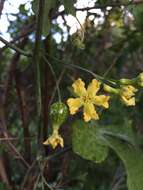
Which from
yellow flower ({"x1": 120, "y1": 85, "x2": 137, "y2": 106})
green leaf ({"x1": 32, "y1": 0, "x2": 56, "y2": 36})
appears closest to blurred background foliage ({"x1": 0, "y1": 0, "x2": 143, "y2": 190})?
green leaf ({"x1": 32, "y1": 0, "x2": 56, "y2": 36})

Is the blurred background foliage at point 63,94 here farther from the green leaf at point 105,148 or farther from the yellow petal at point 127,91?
the yellow petal at point 127,91

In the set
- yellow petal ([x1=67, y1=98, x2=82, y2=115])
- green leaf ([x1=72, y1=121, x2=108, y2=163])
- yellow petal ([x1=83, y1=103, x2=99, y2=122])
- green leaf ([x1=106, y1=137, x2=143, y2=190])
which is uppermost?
yellow petal ([x1=67, y1=98, x2=82, y2=115])

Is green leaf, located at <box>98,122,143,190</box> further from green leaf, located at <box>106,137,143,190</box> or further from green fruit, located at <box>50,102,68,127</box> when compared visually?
green fruit, located at <box>50,102,68,127</box>

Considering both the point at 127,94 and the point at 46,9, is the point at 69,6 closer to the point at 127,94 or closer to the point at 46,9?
the point at 46,9

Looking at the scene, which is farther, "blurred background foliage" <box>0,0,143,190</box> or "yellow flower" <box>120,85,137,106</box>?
"blurred background foliage" <box>0,0,143,190</box>

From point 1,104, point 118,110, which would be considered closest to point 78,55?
point 118,110

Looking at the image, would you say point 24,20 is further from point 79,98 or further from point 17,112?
point 79,98

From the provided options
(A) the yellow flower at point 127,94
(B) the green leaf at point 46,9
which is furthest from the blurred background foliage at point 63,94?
(A) the yellow flower at point 127,94
